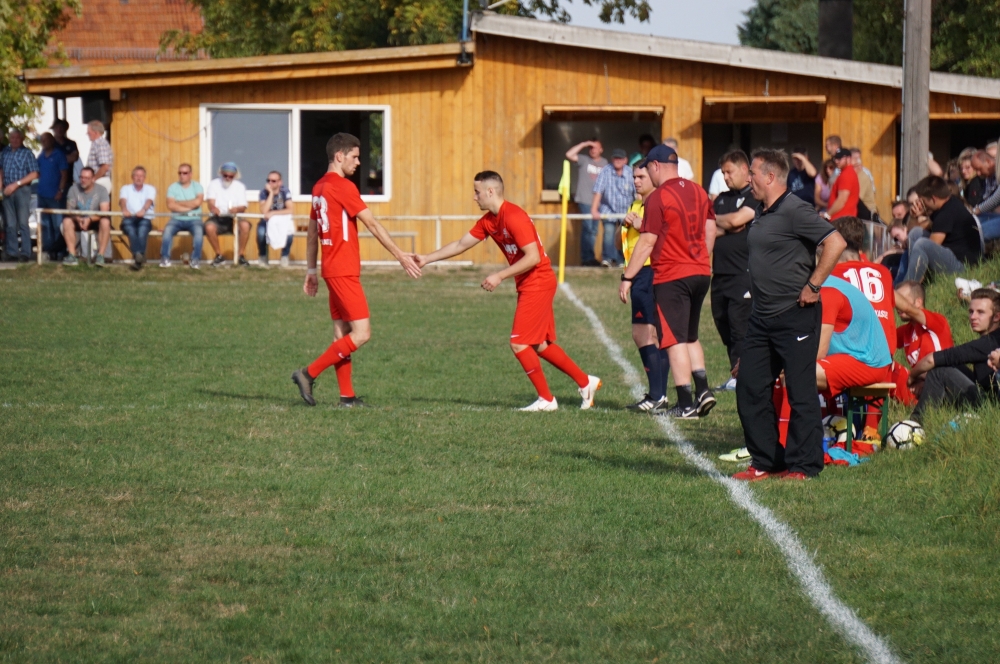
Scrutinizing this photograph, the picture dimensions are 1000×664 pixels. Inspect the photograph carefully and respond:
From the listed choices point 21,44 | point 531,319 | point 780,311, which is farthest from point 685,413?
point 21,44

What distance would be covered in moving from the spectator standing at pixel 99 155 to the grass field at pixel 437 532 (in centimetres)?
1119

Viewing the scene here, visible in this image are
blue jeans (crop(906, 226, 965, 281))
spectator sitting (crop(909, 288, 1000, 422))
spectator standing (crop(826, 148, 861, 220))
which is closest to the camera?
spectator sitting (crop(909, 288, 1000, 422))

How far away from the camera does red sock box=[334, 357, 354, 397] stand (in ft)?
32.2

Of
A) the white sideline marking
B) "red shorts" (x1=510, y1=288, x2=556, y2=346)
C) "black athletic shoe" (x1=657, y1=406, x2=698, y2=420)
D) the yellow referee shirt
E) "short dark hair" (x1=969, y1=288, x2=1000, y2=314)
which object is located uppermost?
the yellow referee shirt

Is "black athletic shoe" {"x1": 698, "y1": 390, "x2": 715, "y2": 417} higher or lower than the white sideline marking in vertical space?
higher

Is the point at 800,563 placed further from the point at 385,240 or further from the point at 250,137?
the point at 250,137

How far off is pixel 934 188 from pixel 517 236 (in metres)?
4.59

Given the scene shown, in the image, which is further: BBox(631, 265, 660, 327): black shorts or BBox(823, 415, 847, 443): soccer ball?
BBox(631, 265, 660, 327): black shorts

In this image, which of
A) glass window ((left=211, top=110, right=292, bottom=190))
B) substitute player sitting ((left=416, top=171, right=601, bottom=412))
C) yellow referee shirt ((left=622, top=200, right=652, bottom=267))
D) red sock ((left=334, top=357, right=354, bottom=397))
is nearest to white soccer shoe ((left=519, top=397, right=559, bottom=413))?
substitute player sitting ((left=416, top=171, right=601, bottom=412))

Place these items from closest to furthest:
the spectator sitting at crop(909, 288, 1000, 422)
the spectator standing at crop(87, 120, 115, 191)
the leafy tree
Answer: the spectator sitting at crop(909, 288, 1000, 422) < the spectator standing at crop(87, 120, 115, 191) < the leafy tree

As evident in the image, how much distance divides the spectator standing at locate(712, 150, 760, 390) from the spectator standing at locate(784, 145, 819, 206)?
9849 millimetres

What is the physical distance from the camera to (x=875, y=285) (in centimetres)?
841

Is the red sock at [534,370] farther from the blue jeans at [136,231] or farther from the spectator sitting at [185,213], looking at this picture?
the blue jeans at [136,231]

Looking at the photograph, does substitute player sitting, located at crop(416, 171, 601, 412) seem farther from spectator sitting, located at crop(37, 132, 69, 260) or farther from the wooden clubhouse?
spectator sitting, located at crop(37, 132, 69, 260)
